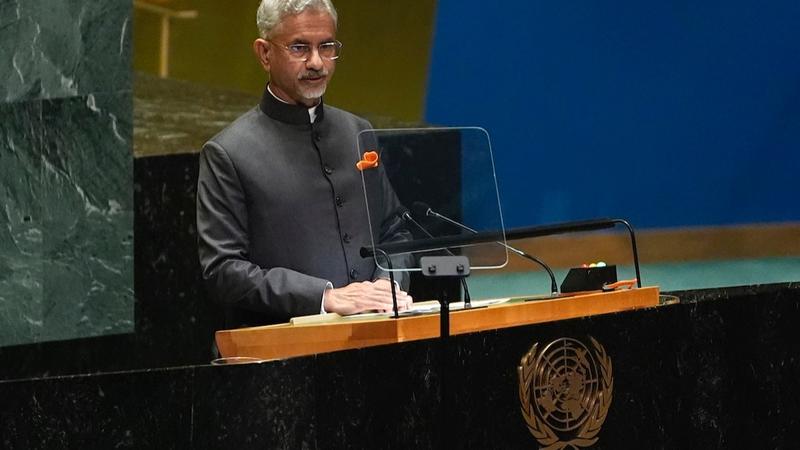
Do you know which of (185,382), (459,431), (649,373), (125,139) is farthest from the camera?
(125,139)

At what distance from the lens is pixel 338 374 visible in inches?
110

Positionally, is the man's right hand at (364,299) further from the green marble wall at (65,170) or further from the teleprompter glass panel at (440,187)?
the green marble wall at (65,170)

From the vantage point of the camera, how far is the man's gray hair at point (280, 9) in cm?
353

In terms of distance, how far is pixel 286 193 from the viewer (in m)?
3.67

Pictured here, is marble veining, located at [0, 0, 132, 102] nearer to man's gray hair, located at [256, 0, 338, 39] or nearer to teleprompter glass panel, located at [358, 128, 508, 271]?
man's gray hair, located at [256, 0, 338, 39]

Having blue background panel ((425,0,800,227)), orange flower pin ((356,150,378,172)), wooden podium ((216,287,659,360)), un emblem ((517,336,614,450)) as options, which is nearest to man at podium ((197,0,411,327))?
orange flower pin ((356,150,378,172))

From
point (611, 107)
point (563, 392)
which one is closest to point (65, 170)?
point (563, 392)

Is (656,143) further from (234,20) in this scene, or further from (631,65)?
(234,20)

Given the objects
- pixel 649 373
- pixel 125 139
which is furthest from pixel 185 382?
pixel 125 139

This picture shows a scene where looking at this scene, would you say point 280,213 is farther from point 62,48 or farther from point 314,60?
point 62,48

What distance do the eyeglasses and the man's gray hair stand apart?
0.06 metres

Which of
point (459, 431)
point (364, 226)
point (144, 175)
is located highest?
point (144, 175)

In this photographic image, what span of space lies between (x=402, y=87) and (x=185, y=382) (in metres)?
4.30

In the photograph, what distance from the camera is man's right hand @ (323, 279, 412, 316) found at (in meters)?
3.14
